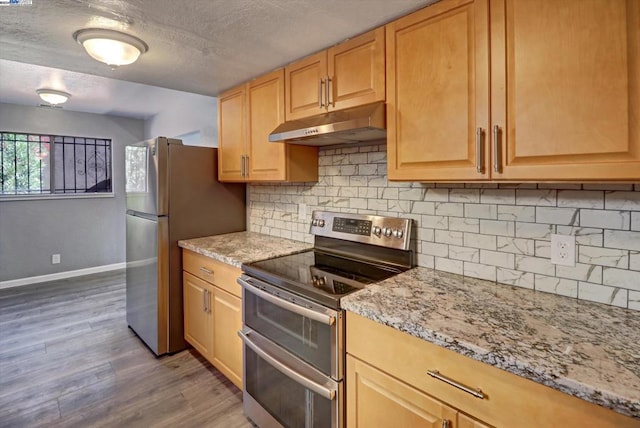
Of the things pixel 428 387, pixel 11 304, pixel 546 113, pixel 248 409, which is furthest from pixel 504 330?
pixel 11 304

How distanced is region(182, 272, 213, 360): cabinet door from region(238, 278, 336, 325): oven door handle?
0.61m

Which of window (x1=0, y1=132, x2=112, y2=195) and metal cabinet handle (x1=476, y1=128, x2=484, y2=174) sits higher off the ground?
window (x1=0, y1=132, x2=112, y2=195)

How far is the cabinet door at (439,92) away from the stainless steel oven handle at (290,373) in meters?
0.95

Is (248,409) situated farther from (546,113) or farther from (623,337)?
(546,113)

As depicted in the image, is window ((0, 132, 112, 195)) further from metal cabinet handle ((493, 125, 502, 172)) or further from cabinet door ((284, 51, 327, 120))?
metal cabinet handle ((493, 125, 502, 172))

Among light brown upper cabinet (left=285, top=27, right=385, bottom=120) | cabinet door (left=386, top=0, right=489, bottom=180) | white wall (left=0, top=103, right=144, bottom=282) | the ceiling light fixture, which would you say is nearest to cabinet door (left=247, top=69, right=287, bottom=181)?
light brown upper cabinet (left=285, top=27, right=385, bottom=120)

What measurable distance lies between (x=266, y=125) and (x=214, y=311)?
128 centimetres

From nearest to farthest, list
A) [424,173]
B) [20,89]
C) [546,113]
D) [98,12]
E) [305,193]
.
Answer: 1. [546,113]
2. [424,173]
3. [98,12]
4. [305,193]
5. [20,89]

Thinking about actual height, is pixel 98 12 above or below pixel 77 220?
above

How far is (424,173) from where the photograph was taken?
1.41 metres

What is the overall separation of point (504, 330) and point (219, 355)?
1.80 meters

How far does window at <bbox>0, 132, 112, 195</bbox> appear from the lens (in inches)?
172

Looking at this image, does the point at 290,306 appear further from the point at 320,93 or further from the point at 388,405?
the point at 320,93

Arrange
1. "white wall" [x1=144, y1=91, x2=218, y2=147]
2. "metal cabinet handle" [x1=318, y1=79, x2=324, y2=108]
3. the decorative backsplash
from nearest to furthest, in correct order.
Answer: the decorative backsplash < "metal cabinet handle" [x1=318, y1=79, x2=324, y2=108] < "white wall" [x1=144, y1=91, x2=218, y2=147]
